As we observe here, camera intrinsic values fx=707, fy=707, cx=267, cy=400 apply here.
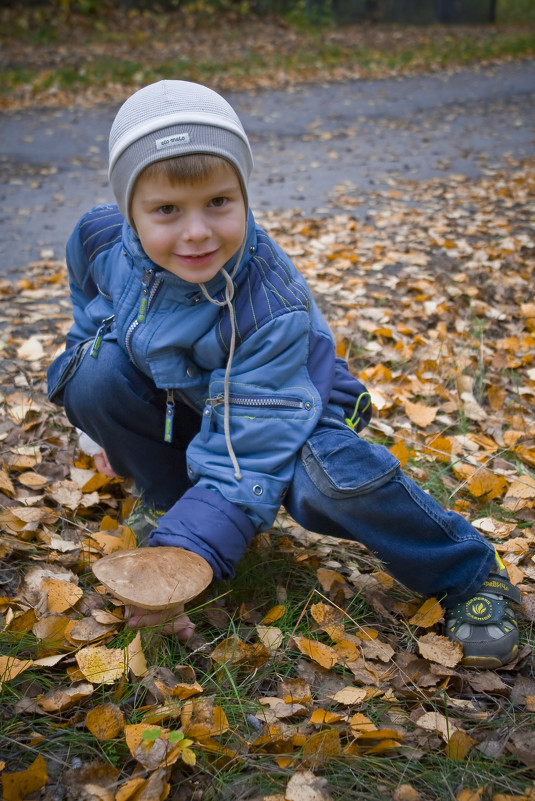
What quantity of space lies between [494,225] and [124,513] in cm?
399

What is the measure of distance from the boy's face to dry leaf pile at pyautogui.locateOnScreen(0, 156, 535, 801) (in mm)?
872

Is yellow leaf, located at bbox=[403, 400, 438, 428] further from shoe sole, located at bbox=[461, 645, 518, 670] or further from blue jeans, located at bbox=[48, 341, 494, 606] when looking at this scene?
shoe sole, located at bbox=[461, 645, 518, 670]

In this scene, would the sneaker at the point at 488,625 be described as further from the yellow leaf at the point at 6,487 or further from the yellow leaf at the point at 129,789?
the yellow leaf at the point at 6,487

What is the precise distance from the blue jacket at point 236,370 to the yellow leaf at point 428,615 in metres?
0.48

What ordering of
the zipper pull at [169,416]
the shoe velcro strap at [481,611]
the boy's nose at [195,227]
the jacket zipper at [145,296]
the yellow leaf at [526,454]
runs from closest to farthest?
the boy's nose at [195,227], the shoe velcro strap at [481,611], the jacket zipper at [145,296], the zipper pull at [169,416], the yellow leaf at [526,454]

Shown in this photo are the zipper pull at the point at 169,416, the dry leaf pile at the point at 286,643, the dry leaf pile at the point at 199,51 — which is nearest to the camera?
the dry leaf pile at the point at 286,643

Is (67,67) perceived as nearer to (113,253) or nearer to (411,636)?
(113,253)

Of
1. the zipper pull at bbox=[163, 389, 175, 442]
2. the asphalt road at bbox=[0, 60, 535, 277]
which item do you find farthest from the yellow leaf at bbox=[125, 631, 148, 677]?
the asphalt road at bbox=[0, 60, 535, 277]

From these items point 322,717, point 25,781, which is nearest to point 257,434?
point 322,717

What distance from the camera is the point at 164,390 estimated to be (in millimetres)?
2182

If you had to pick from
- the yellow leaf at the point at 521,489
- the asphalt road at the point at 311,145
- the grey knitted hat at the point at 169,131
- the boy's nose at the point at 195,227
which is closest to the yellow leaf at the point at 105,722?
the boy's nose at the point at 195,227

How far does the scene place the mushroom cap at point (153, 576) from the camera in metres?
1.55

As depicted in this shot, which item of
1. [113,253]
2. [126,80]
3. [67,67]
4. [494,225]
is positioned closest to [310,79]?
[126,80]

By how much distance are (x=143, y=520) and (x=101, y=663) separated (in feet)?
2.31
